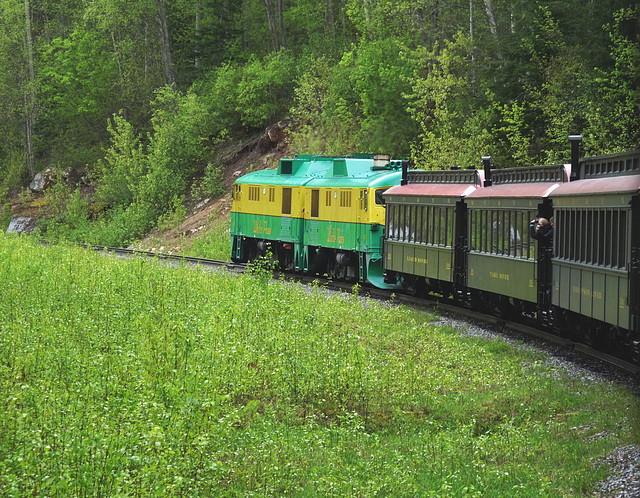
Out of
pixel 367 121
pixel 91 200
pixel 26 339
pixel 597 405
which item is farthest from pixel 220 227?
pixel 597 405

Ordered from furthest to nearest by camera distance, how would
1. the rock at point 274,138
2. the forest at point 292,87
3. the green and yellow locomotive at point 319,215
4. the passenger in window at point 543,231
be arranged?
the rock at point 274,138 → the forest at point 292,87 → the green and yellow locomotive at point 319,215 → the passenger in window at point 543,231

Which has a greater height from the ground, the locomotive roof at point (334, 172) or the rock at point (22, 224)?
the locomotive roof at point (334, 172)

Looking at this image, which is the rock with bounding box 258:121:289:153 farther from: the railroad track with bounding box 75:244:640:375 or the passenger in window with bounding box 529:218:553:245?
the passenger in window with bounding box 529:218:553:245

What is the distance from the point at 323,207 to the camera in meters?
28.1

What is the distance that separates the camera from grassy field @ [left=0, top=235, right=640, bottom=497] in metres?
9.42

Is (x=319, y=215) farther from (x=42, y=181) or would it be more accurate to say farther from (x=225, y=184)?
(x=42, y=181)

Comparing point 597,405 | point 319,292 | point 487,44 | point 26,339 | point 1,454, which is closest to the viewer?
point 1,454

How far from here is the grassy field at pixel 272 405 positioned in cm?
942

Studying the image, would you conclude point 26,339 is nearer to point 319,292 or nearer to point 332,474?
point 332,474

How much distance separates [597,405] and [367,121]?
2987cm

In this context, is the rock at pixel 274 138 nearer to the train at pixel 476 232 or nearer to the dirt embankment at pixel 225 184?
the dirt embankment at pixel 225 184

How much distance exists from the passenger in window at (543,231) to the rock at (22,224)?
146 ft

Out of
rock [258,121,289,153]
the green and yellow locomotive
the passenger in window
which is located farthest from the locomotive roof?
rock [258,121,289,153]

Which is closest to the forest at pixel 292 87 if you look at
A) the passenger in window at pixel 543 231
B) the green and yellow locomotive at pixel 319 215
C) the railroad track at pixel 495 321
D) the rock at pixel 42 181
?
the rock at pixel 42 181
